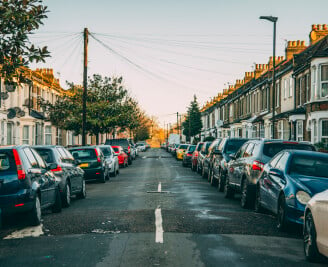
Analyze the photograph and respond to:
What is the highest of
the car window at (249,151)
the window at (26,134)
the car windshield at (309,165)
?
the window at (26,134)


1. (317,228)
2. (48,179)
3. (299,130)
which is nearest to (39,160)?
(48,179)

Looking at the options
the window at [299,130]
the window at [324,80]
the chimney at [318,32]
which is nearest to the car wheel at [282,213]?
the window at [324,80]

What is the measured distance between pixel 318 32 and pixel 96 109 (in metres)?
17.9

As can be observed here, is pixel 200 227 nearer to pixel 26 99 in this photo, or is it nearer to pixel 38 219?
pixel 38 219

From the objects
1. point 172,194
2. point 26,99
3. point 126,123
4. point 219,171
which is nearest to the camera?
A: point 172,194

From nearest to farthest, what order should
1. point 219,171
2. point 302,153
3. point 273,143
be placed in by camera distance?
point 302,153, point 273,143, point 219,171

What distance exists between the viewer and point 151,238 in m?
8.09

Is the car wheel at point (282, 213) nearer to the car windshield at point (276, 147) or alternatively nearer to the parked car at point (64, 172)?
the car windshield at point (276, 147)

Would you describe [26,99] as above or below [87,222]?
above

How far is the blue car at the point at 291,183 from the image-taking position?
28.0 feet

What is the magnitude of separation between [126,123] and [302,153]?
3361cm

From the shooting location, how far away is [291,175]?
9359 millimetres

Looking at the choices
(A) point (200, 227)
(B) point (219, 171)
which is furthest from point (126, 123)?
(A) point (200, 227)

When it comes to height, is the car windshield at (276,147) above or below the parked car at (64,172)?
above
